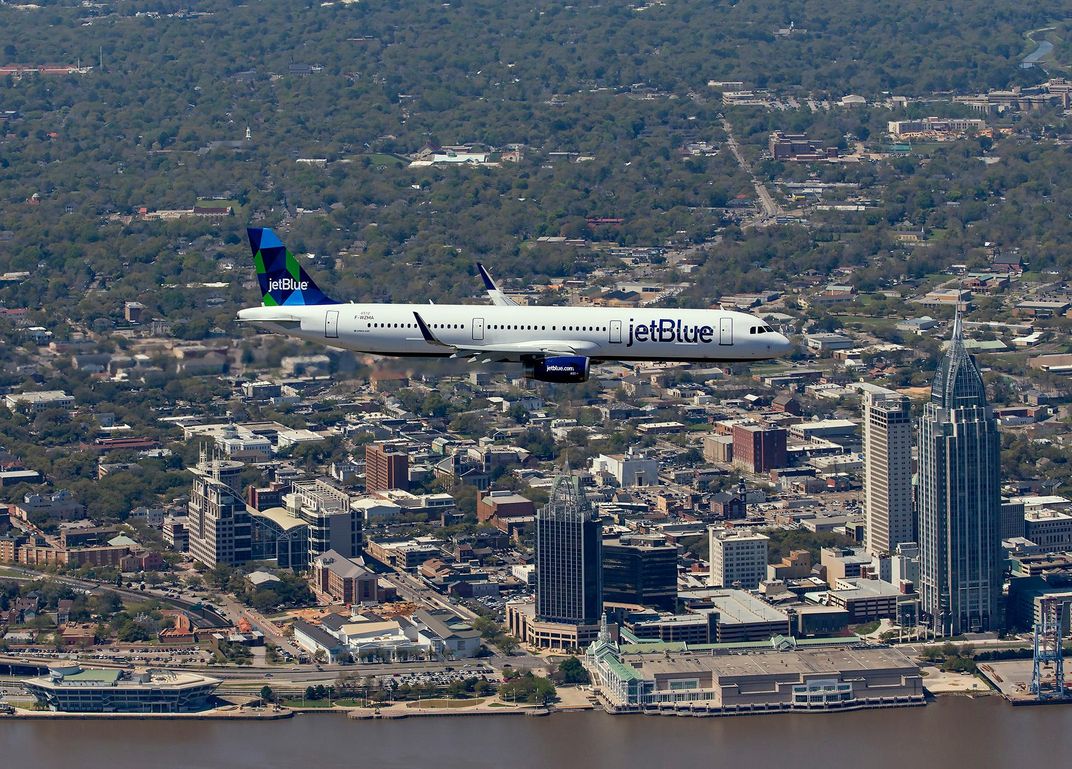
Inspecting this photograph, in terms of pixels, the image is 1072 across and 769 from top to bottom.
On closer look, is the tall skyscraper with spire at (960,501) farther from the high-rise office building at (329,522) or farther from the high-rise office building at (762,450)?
the high-rise office building at (762,450)

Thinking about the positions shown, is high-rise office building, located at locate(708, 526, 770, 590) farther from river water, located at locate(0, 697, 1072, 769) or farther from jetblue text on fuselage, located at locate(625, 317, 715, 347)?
jetblue text on fuselage, located at locate(625, 317, 715, 347)

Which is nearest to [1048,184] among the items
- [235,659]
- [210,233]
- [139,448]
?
[210,233]

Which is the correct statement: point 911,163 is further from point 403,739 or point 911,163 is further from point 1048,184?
point 403,739

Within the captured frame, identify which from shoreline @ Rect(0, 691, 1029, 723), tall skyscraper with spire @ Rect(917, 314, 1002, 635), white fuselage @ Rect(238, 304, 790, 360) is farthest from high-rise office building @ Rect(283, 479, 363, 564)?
white fuselage @ Rect(238, 304, 790, 360)

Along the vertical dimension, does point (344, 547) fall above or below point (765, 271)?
below

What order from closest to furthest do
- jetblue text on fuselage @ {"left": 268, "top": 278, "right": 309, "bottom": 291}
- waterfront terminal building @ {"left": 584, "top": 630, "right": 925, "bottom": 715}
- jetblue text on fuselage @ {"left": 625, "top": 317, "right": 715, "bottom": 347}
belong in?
jetblue text on fuselage @ {"left": 625, "top": 317, "right": 715, "bottom": 347}
jetblue text on fuselage @ {"left": 268, "top": 278, "right": 309, "bottom": 291}
waterfront terminal building @ {"left": 584, "top": 630, "right": 925, "bottom": 715}

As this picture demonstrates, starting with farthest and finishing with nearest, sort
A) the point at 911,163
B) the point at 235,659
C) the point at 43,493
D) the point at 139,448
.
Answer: the point at 911,163 → the point at 139,448 → the point at 43,493 → the point at 235,659
